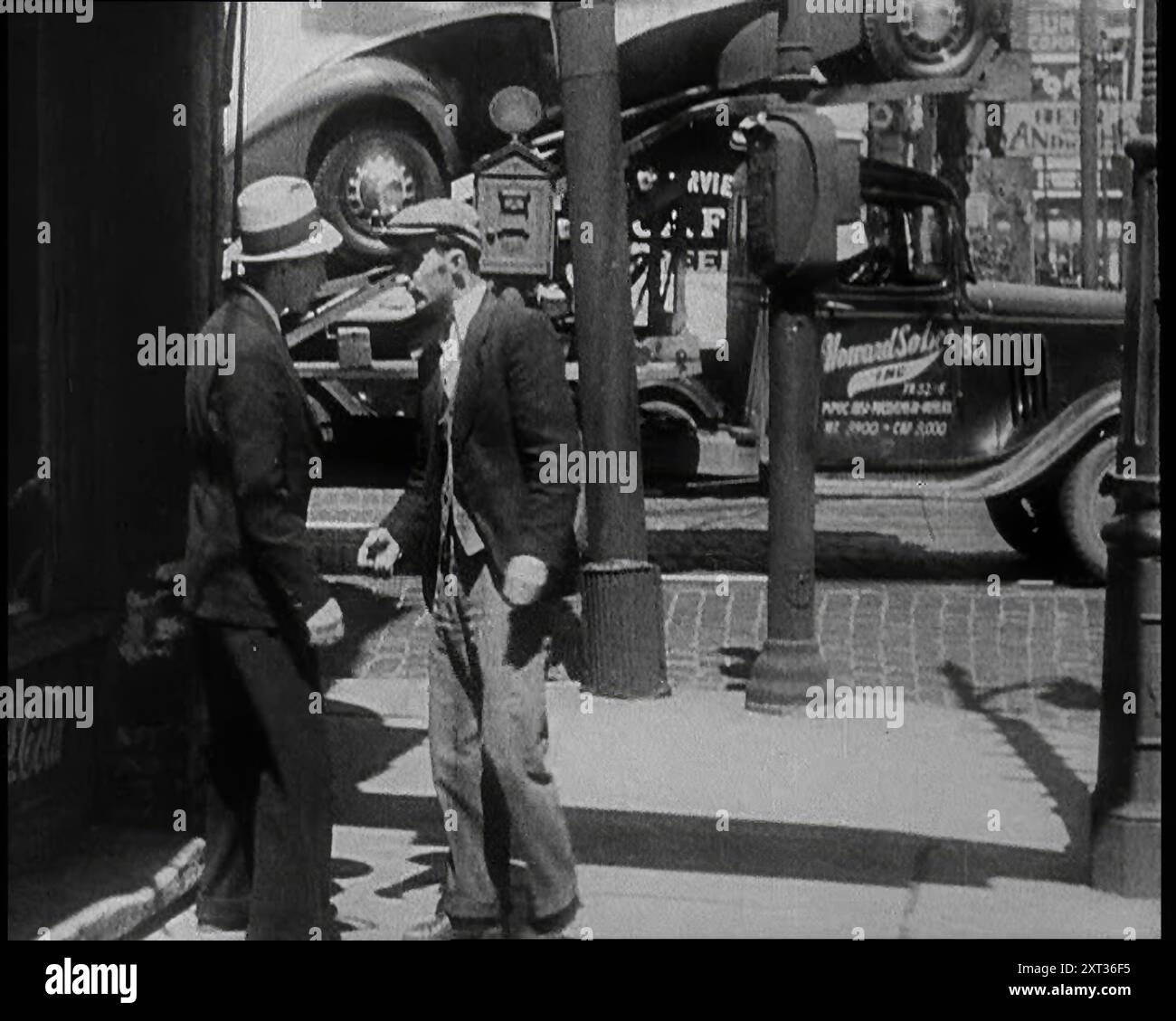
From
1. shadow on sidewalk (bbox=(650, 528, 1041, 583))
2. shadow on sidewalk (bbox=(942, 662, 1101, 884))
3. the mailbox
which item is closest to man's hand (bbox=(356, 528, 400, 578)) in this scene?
shadow on sidewalk (bbox=(942, 662, 1101, 884))

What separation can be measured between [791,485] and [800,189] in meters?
1.19

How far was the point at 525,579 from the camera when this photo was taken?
5.56 meters

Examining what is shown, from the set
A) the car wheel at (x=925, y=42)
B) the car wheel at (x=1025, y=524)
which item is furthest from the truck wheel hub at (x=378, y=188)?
the car wheel at (x=1025, y=524)

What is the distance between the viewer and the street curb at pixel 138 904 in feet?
18.3

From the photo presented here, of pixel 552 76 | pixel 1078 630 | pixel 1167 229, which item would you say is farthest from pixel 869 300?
pixel 1167 229

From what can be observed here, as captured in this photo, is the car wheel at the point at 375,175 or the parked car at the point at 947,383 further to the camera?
the car wheel at the point at 375,175

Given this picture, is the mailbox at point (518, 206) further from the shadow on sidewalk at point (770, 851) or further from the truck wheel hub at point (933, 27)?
the shadow on sidewalk at point (770, 851)

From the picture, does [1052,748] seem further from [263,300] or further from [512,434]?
[263,300]

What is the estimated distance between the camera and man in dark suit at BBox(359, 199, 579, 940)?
565 centimetres

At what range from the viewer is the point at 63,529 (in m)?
6.27

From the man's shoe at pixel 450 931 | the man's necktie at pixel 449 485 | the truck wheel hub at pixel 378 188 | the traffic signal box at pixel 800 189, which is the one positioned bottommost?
the man's shoe at pixel 450 931

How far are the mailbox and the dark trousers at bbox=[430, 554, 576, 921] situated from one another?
7.67 metres

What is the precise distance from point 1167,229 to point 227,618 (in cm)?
271
